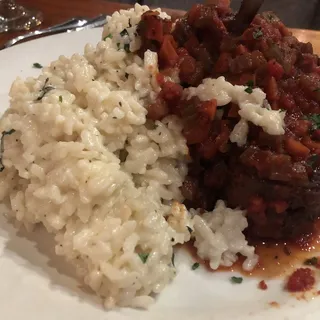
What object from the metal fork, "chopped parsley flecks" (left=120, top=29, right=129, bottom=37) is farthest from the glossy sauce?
the metal fork

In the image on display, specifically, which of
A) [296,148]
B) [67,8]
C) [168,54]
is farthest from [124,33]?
[67,8]

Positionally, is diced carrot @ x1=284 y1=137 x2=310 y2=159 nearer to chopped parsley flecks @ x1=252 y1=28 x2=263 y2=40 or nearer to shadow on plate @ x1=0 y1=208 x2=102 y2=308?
chopped parsley flecks @ x1=252 y1=28 x2=263 y2=40

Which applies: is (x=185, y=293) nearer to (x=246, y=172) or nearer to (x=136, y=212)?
(x=136, y=212)

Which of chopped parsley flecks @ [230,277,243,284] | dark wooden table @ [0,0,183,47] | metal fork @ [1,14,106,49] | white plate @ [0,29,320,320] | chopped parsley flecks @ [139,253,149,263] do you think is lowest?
chopped parsley flecks @ [230,277,243,284]

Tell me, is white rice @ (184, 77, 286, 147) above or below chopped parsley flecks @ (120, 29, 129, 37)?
below

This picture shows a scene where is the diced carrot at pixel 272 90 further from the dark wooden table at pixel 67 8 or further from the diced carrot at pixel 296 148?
the dark wooden table at pixel 67 8

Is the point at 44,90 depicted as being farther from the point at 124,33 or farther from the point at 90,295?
the point at 90,295

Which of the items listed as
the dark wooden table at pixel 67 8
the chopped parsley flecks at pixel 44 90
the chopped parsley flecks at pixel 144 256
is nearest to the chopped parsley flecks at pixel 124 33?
the chopped parsley flecks at pixel 44 90
